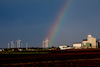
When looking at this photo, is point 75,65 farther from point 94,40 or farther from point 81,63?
point 94,40

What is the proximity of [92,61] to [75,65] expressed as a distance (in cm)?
401

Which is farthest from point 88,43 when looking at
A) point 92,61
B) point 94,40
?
point 92,61

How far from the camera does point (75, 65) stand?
25.0m

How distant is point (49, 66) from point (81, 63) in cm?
510

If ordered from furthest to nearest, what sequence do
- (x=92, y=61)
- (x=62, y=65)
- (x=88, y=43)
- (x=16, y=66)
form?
(x=88, y=43) < (x=92, y=61) < (x=62, y=65) < (x=16, y=66)

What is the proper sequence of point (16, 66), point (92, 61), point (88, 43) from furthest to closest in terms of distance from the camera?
point (88, 43)
point (92, 61)
point (16, 66)

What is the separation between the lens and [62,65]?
24594 millimetres

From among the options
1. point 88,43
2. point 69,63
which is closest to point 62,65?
point 69,63

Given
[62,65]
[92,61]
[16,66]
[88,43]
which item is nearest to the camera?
[16,66]

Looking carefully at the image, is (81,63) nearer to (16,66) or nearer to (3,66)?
(16,66)

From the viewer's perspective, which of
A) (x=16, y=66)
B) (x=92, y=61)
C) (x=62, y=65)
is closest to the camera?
(x=16, y=66)

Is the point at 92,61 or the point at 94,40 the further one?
the point at 94,40

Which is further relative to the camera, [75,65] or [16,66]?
[75,65]

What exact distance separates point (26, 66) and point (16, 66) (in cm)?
133
